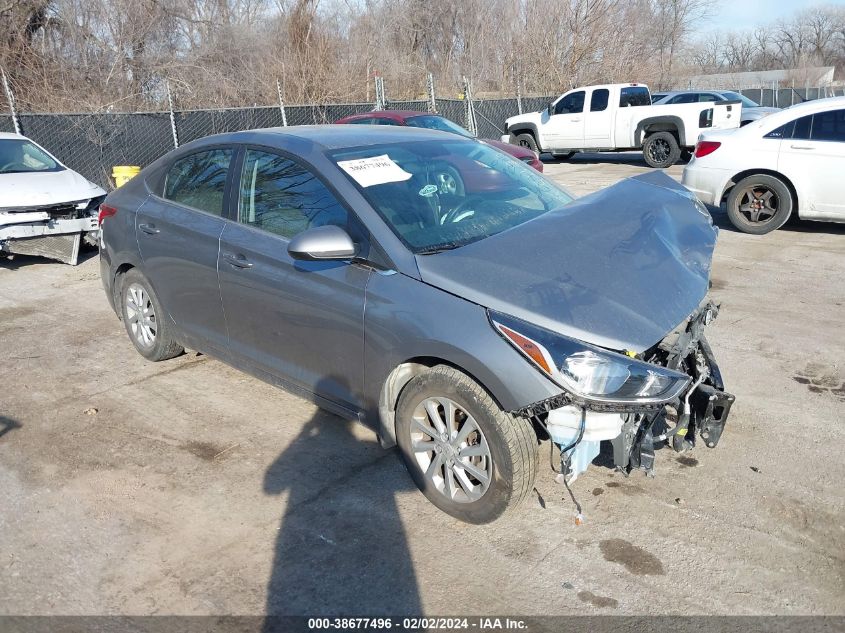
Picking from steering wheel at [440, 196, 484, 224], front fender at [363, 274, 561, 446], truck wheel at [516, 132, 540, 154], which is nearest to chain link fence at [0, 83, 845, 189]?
truck wheel at [516, 132, 540, 154]

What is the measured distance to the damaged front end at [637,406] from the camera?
2934 mm

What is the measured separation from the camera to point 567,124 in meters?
18.6

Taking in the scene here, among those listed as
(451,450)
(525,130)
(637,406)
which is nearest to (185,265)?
(451,450)

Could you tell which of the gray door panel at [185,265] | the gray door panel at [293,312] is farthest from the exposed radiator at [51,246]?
the gray door panel at [293,312]

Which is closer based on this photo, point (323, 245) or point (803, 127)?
point (323, 245)

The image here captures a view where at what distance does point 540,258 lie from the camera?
136 inches

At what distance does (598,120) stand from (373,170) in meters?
15.5

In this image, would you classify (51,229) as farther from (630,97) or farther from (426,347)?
(630,97)

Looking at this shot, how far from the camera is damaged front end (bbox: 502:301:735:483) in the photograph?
9.62 feet

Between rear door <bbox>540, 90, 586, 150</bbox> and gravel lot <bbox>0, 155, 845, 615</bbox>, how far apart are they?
1404cm

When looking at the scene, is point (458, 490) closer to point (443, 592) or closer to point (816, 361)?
point (443, 592)

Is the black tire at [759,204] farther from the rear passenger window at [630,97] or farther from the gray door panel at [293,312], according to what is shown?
the rear passenger window at [630,97]

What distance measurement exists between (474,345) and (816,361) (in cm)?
323

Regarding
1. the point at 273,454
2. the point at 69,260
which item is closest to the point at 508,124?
the point at 69,260
